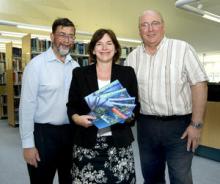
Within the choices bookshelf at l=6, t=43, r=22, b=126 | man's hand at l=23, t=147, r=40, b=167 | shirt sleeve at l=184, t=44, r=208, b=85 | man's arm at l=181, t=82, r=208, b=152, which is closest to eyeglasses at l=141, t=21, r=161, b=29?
shirt sleeve at l=184, t=44, r=208, b=85

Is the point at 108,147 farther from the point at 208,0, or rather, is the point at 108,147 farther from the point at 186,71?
the point at 208,0

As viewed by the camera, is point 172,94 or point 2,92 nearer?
point 172,94

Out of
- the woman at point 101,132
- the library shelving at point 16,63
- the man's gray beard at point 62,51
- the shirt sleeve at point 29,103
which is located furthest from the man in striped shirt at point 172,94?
the library shelving at point 16,63

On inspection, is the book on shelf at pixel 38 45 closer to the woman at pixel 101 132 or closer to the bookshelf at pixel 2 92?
the bookshelf at pixel 2 92

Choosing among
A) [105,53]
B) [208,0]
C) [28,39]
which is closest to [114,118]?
[105,53]

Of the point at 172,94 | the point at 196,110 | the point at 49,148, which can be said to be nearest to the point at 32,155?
the point at 49,148

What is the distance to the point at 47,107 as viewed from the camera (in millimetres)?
1820

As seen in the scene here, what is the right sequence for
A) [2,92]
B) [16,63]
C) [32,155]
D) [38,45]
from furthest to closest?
[2,92], [16,63], [38,45], [32,155]

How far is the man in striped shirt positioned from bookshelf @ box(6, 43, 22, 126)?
5.72 meters

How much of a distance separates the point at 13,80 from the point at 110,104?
6.14 metres

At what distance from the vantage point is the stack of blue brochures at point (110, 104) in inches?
57.7

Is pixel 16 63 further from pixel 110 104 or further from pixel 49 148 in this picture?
pixel 110 104

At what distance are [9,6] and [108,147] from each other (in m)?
7.70

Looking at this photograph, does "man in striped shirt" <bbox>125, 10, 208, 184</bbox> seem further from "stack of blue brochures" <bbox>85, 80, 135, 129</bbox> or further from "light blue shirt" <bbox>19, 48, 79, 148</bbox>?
"light blue shirt" <bbox>19, 48, 79, 148</bbox>
